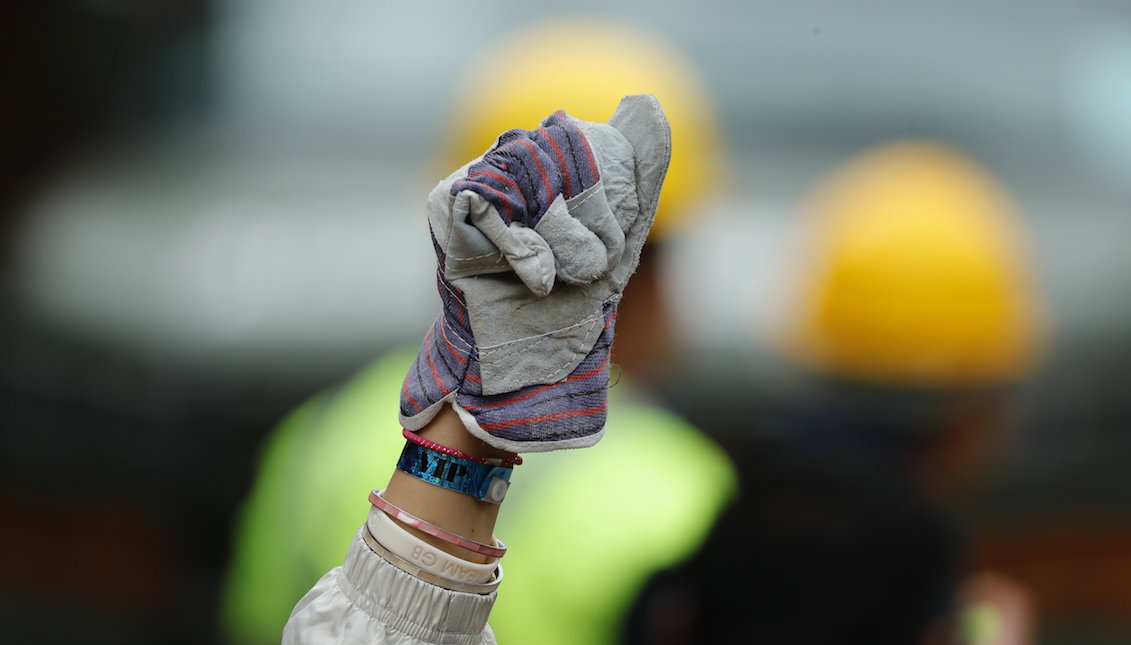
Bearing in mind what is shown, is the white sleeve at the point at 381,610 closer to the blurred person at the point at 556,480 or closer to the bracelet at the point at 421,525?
the bracelet at the point at 421,525

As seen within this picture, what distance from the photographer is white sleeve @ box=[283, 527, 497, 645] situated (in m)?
0.48

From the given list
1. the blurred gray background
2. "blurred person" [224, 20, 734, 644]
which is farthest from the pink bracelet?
the blurred gray background

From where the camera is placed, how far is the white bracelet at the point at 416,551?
482 mm

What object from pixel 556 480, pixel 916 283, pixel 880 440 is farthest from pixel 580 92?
pixel 916 283

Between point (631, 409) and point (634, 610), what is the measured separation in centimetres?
17

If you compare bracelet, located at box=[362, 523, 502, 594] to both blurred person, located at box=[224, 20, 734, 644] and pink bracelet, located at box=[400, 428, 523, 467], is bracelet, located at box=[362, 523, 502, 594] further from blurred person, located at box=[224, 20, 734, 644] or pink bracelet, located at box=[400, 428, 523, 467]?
blurred person, located at box=[224, 20, 734, 644]

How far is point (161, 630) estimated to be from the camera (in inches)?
107

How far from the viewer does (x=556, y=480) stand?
3.10 feet

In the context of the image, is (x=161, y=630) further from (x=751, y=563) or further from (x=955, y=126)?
(x=955, y=126)

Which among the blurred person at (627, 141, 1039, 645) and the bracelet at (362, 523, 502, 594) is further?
the blurred person at (627, 141, 1039, 645)

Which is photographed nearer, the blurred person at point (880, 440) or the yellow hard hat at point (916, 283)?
the blurred person at point (880, 440)

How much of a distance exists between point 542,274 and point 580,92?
59 cm

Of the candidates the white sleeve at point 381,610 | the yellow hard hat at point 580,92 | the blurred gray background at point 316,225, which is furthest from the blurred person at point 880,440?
the blurred gray background at point 316,225

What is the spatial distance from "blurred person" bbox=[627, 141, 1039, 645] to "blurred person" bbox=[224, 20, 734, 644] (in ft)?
0.12
